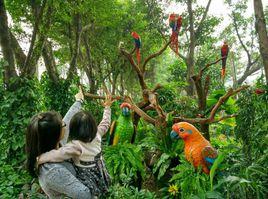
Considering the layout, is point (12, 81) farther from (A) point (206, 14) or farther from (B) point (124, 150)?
(A) point (206, 14)

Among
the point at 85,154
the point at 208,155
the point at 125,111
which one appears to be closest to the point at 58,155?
the point at 85,154

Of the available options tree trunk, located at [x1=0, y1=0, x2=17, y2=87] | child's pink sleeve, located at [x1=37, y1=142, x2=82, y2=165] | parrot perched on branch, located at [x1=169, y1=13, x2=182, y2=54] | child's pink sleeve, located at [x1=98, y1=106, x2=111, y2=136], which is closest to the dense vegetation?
tree trunk, located at [x1=0, y1=0, x2=17, y2=87]

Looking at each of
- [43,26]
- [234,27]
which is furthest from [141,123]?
[234,27]

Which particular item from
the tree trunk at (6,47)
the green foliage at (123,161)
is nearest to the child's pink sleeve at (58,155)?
the green foliage at (123,161)

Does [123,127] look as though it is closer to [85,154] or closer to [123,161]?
[123,161]

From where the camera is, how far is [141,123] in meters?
6.79

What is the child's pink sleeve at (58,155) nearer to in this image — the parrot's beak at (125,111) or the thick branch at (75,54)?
the parrot's beak at (125,111)

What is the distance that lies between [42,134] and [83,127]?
16.0 inches

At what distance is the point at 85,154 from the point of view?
244cm

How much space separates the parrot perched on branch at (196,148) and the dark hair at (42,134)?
215cm

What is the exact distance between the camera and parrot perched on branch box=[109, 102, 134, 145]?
5314mm

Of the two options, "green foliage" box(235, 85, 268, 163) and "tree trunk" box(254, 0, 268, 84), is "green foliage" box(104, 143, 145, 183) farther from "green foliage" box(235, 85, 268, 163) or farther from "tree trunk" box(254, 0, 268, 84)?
"tree trunk" box(254, 0, 268, 84)

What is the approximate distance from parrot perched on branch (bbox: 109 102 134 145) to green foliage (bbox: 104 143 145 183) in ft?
1.23

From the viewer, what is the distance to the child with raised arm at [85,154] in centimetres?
193
